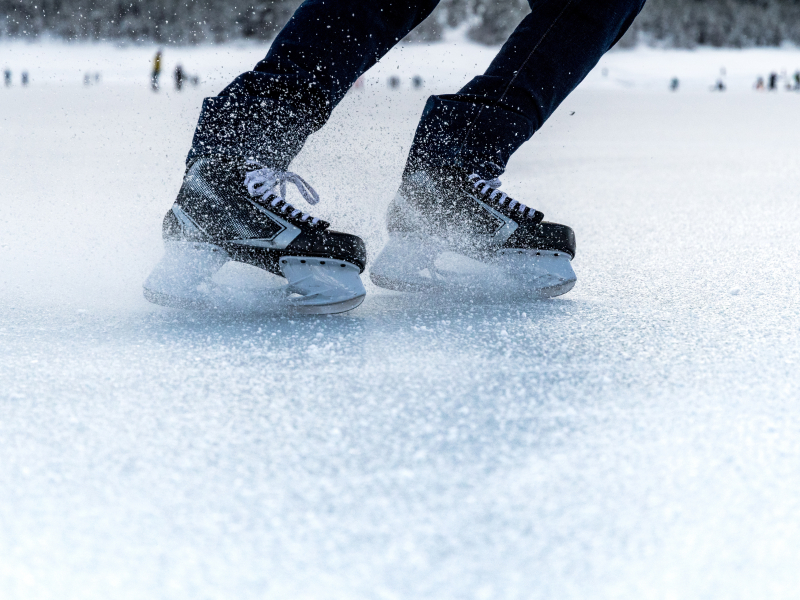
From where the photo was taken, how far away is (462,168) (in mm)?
877

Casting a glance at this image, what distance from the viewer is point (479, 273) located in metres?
0.89

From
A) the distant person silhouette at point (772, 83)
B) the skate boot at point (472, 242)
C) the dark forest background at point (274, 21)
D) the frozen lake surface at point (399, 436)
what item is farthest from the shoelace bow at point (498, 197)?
the dark forest background at point (274, 21)

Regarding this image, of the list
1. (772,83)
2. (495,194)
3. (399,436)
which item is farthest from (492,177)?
(772,83)

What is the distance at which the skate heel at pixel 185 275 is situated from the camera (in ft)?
2.58

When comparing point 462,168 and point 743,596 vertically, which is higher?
point 462,168

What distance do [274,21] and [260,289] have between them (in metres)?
29.0

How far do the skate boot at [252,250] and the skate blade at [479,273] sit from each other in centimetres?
8

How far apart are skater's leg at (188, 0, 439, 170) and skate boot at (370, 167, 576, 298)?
0.47ft

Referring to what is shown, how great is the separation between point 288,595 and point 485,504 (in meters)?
0.12

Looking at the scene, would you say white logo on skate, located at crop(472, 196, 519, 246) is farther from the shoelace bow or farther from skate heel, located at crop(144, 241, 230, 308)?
skate heel, located at crop(144, 241, 230, 308)

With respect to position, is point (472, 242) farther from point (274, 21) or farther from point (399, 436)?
point (274, 21)

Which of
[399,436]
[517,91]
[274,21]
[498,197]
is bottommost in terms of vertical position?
[399,436]

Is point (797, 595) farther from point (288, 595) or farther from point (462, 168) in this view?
point (462, 168)

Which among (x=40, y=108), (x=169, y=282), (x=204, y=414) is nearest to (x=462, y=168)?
(x=169, y=282)
